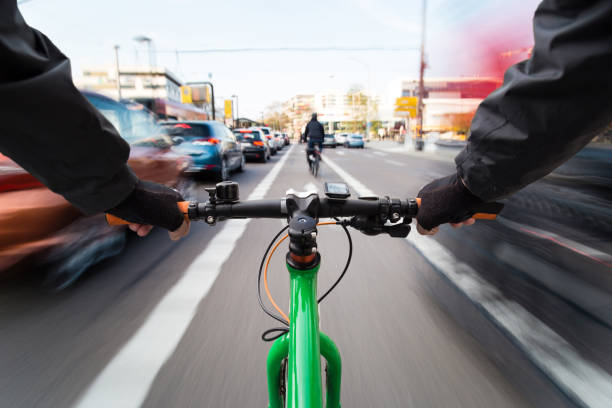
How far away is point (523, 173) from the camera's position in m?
0.97

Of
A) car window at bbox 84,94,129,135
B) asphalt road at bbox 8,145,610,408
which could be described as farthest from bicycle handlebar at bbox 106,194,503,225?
car window at bbox 84,94,129,135

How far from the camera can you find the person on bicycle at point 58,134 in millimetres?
784

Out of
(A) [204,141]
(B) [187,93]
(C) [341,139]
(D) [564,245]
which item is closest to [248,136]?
(A) [204,141]

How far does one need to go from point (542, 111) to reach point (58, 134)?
1180 millimetres

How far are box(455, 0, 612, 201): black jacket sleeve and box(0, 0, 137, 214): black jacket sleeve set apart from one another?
103 centimetres

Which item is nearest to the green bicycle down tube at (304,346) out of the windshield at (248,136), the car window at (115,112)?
the car window at (115,112)

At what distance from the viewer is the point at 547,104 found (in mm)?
856

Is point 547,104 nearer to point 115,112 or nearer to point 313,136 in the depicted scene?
point 115,112

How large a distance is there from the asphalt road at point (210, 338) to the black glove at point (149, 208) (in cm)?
107

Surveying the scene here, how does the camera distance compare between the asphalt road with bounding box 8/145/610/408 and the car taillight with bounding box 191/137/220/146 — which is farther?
the car taillight with bounding box 191/137/220/146

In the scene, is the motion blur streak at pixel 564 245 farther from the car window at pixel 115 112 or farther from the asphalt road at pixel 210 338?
the car window at pixel 115 112

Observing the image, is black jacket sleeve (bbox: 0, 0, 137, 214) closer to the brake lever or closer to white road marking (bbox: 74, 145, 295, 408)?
the brake lever

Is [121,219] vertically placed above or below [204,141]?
below

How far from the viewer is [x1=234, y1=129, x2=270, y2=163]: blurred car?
670 inches
